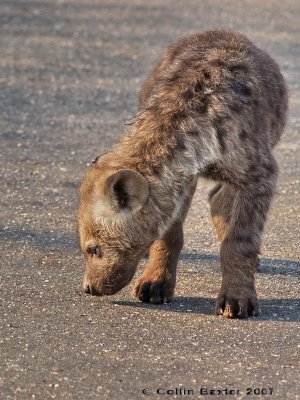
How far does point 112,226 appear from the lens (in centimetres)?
631

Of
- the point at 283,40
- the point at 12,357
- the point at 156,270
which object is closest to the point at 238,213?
the point at 156,270

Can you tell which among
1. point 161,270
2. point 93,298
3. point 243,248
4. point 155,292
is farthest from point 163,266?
point 243,248

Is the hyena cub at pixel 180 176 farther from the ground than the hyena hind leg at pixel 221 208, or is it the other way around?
the hyena cub at pixel 180 176

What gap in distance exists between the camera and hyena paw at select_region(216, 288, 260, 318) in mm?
6355

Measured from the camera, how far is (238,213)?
259 inches

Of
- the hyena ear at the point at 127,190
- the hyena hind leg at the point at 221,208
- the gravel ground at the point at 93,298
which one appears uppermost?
the hyena ear at the point at 127,190

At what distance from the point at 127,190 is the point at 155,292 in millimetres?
846

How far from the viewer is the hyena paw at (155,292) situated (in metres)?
6.69

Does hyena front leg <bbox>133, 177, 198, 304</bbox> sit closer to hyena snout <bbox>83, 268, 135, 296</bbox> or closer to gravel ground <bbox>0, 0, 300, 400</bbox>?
gravel ground <bbox>0, 0, 300, 400</bbox>

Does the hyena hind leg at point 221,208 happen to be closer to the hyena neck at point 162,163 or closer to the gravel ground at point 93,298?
the gravel ground at point 93,298

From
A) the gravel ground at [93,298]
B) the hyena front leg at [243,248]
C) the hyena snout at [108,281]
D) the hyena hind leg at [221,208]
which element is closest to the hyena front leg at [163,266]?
the gravel ground at [93,298]

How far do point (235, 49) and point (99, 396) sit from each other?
2781 millimetres

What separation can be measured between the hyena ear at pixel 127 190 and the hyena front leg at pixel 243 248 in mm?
672

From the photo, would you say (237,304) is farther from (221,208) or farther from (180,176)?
(221,208)
